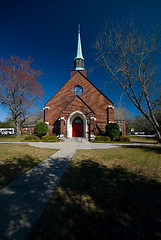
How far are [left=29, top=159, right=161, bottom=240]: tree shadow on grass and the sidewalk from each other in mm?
205

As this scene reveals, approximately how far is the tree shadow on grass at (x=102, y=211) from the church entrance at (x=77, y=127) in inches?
596

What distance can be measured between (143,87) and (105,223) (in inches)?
312

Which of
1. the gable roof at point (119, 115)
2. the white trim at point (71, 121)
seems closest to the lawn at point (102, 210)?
the white trim at point (71, 121)

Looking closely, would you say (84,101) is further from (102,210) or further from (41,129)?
(102,210)

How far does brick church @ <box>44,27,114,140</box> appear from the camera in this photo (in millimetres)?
17484

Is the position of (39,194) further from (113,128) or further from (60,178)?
(113,128)

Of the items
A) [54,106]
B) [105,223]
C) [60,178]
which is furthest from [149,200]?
[54,106]

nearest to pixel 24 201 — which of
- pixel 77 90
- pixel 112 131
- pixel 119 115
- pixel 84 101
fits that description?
pixel 112 131

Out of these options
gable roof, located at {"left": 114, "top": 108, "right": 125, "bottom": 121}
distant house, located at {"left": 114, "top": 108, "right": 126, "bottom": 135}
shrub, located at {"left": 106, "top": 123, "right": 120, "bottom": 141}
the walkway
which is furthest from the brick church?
gable roof, located at {"left": 114, "top": 108, "right": 125, "bottom": 121}

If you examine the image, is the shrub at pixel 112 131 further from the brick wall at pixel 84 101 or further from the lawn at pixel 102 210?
the lawn at pixel 102 210

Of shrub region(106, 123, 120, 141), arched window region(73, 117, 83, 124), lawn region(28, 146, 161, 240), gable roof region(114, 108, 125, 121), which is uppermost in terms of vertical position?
gable roof region(114, 108, 125, 121)

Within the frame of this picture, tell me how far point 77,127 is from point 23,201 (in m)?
16.5

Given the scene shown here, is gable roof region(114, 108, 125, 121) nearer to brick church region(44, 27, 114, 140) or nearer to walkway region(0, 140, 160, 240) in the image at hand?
brick church region(44, 27, 114, 140)

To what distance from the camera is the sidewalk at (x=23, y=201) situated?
71.7 inches
